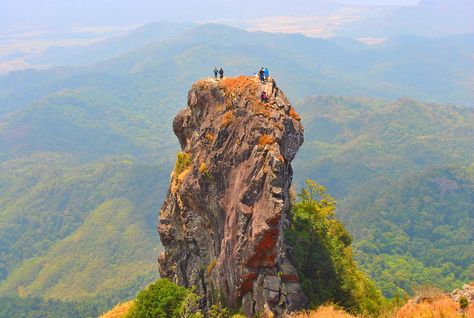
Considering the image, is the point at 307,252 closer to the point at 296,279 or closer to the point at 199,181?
the point at 296,279

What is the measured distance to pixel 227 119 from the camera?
1404 inches

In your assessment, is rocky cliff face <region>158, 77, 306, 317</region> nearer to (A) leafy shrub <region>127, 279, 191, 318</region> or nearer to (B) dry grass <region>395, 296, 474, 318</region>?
(A) leafy shrub <region>127, 279, 191, 318</region>

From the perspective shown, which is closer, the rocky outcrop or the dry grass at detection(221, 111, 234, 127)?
the rocky outcrop

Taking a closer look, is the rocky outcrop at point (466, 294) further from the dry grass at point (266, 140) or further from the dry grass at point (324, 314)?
the dry grass at point (266, 140)

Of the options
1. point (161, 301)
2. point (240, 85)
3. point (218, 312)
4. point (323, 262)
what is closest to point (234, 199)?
point (218, 312)

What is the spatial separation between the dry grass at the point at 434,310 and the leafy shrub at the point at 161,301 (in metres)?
14.9

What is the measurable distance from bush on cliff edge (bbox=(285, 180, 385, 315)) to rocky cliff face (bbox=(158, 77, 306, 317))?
2.50 metres

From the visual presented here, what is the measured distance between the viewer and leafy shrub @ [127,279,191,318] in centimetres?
3297

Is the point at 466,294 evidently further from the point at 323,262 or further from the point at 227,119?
the point at 227,119

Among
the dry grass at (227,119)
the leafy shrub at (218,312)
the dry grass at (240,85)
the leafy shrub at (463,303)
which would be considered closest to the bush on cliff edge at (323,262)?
the leafy shrub at (218,312)

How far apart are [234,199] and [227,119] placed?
7.21m

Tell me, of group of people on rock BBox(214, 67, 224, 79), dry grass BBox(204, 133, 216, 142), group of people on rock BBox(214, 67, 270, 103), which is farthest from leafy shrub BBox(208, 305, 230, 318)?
group of people on rock BBox(214, 67, 224, 79)

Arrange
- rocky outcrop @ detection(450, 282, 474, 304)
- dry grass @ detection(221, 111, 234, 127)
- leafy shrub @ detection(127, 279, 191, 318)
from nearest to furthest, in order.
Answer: rocky outcrop @ detection(450, 282, 474, 304), leafy shrub @ detection(127, 279, 191, 318), dry grass @ detection(221, 111, 234, 127)

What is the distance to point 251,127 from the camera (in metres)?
32.5
